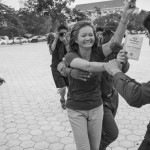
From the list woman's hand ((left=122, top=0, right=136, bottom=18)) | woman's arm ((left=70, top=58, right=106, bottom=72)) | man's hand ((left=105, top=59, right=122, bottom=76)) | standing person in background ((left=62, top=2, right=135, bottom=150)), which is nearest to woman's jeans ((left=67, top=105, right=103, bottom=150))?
standing person in background ((left=62, top=2, right=135, bottom=150))

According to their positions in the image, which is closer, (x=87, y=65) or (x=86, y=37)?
(x=87, y=65)

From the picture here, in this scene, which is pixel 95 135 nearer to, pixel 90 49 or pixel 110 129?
pixel 110 129

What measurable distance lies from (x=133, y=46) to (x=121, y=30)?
49 centimetres

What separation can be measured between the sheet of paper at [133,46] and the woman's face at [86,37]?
1.90ft

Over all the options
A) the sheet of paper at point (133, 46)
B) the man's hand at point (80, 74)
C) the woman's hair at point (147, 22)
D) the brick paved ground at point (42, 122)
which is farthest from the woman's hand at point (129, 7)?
the brick paved ground at point (42, 122)

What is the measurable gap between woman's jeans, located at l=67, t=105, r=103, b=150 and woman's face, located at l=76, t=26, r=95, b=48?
2.19 ft

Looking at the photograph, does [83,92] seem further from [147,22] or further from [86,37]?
[147,22]

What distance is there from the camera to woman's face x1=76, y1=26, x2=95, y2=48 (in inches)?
87.7

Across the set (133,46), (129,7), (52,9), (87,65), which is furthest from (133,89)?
(52,9)

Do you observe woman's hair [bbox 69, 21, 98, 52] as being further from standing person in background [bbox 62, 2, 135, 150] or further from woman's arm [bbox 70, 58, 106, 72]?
woman's arm [bbox 70, 58, 106, 72]

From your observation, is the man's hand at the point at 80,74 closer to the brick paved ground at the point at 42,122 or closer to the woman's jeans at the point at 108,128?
the woman's jeans at the point at 108,128

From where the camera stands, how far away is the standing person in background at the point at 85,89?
7.34 ft

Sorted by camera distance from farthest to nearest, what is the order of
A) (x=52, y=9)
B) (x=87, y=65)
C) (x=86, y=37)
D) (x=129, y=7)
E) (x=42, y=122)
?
(x=52, y=9) → (x=42, y=122) → (x=86, y=37) → (x=87, y=65) → (x=129, y=7)

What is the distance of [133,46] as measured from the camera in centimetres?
170
